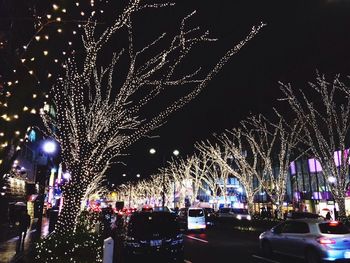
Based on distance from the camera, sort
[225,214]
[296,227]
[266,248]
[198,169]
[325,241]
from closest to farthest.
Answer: [325,241] < [296,227] < [266,248] < [225,214] < [198,169]

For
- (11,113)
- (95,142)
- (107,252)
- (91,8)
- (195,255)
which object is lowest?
(195,255)

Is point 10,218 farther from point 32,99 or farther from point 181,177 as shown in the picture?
point 181,177

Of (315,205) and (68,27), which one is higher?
(68,27)

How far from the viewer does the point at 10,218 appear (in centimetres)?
2356

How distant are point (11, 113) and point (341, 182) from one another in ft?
69.2

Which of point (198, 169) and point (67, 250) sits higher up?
point (198, 169)

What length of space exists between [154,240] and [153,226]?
541 mm

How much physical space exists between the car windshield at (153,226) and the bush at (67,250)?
5.11ft

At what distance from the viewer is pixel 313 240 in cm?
1137

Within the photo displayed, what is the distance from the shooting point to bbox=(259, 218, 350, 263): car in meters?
10.9

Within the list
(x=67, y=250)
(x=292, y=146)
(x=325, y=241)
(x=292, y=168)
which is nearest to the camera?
(x=67, y=250)

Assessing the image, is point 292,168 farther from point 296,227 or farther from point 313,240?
point 313,240

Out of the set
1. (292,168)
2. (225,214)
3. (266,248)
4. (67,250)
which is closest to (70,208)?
(67,250)

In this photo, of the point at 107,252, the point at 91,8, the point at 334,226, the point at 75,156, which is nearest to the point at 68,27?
the point at 91,8
